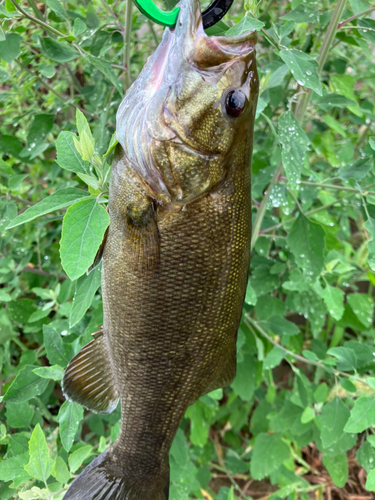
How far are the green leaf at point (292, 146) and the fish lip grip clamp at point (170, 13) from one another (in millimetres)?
302

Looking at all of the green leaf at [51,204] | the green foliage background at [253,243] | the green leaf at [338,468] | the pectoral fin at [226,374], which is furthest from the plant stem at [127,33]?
the green leaf at [338,468]

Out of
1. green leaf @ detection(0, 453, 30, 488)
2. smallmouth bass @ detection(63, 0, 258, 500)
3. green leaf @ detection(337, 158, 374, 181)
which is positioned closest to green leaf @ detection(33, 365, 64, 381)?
smallmouth bass @ detection(63, 0, 258, 500)

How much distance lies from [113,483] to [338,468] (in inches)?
40.4

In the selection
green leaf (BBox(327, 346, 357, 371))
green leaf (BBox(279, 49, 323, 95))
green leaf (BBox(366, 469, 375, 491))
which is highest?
green leaf (BBox(279, 49, 323, 95))

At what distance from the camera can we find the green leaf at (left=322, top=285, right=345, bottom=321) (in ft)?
4.06

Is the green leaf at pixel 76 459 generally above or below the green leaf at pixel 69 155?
below

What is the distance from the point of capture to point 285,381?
2494 millimetres

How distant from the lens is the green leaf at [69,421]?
875mm

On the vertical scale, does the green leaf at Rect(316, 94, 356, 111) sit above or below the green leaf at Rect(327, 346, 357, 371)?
above

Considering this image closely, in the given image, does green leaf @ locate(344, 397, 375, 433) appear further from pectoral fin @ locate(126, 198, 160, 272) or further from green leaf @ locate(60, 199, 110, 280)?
green leaf @ locate(60, 199, 110, 280)

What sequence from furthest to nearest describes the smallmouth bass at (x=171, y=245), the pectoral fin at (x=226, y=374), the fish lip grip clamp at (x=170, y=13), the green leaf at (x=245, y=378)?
1. the green leaf at (x=245, y=378)
2. the pectoral fin at (x=226, y=374)
3. the smallmouth bass at (x=171, y=245)
4. the fish lip grip clamp at (x=170, y=13)

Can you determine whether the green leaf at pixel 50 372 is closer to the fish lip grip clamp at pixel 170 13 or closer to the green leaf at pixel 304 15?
the fish lip grip clamp at pixel 170 13

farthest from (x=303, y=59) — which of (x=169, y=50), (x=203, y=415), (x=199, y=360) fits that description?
(x=203, y=415)

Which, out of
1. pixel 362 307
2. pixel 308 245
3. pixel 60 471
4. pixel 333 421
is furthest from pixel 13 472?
pixel 362 307
